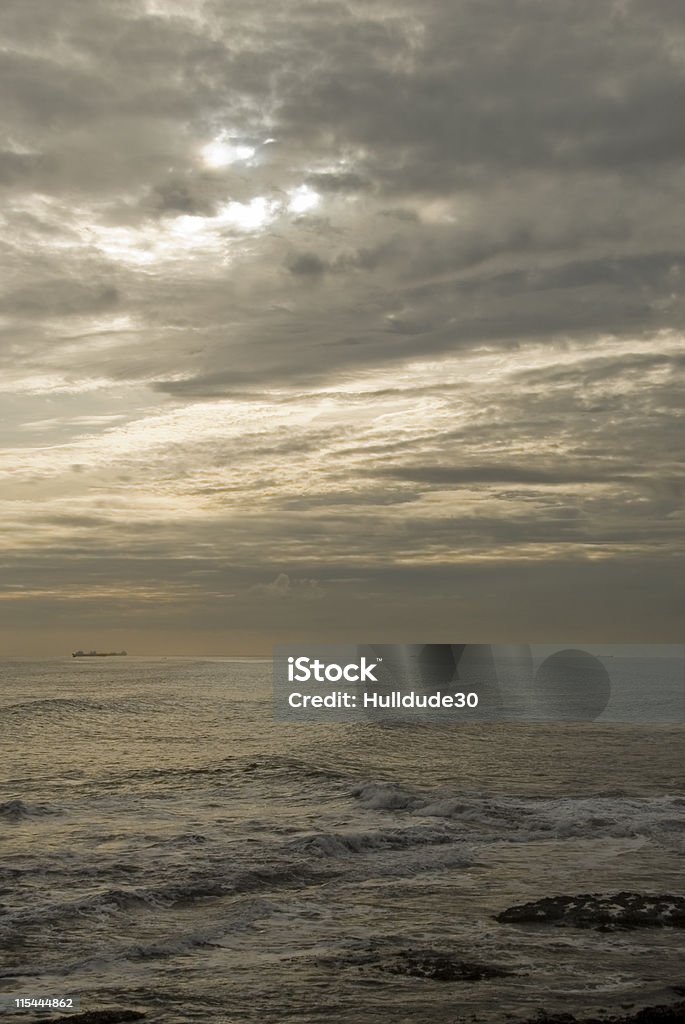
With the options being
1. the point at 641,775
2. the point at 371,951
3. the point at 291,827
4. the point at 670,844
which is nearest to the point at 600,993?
the point at 371,951

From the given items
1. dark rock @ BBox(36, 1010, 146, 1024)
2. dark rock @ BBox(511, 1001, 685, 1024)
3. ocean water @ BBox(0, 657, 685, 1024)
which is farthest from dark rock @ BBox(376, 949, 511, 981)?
dark rock @ BBox(36, 1010, 146, 1024)

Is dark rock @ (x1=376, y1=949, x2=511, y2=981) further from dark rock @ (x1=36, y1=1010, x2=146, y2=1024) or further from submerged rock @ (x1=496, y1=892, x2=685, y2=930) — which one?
dark rock @ (x1=36, y1=1010, x2=146, y2=1024)

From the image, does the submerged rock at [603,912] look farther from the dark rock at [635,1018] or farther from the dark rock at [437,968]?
the dark rock at [635,1018]

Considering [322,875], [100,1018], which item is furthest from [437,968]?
[322,875]

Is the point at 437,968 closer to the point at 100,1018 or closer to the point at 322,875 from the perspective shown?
the point at 100,1018

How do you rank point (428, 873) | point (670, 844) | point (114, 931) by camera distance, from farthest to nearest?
point (670, 844), point (428, 873), point (114, 931)

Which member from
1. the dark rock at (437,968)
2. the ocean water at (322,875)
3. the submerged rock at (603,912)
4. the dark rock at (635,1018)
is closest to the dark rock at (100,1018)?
the ocean water at (322,875)

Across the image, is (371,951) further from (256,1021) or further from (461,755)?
(461,755)

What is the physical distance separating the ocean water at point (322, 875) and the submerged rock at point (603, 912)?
536 millimetres

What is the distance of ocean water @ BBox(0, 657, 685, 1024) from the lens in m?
16.3

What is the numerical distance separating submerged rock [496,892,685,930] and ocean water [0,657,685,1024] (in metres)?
0.54

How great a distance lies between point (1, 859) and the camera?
87.9 feet

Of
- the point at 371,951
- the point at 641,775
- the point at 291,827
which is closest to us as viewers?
the point at 371,951

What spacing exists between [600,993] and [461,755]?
3933 cm
